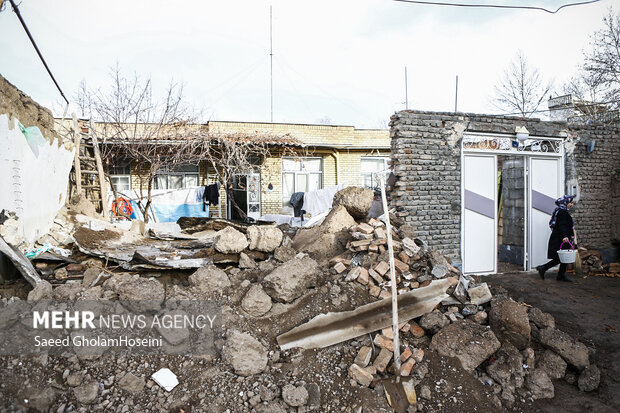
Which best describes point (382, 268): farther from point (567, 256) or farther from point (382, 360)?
point (567, 256)

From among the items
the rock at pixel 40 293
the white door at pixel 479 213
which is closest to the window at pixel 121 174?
the rock at pixel 40 293

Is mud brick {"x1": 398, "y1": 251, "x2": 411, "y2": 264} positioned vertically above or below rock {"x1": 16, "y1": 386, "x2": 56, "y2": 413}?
above

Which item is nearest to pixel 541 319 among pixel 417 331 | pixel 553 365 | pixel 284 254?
pixel 553 365

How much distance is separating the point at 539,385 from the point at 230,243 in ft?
11.6

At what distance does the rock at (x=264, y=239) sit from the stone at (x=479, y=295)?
2.41m

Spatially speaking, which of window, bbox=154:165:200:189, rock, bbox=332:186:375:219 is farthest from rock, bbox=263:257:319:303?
window, bbox=154:165:200:189

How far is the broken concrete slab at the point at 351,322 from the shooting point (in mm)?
3287

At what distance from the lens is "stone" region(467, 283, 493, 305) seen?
3867 mm

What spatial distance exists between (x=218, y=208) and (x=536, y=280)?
924cm

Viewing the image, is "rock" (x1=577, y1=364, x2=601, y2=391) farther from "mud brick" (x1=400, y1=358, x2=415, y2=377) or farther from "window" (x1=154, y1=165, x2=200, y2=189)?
"window" (x1=154, y1=165, x2=200, y2=189)

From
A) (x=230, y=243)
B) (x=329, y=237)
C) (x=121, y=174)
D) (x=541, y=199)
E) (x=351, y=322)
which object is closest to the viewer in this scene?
(x=351, y=322)

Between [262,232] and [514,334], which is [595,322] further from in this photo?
[262,232]

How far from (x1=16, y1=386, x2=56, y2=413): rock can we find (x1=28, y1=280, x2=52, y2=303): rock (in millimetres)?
881

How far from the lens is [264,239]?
4.59 metres
